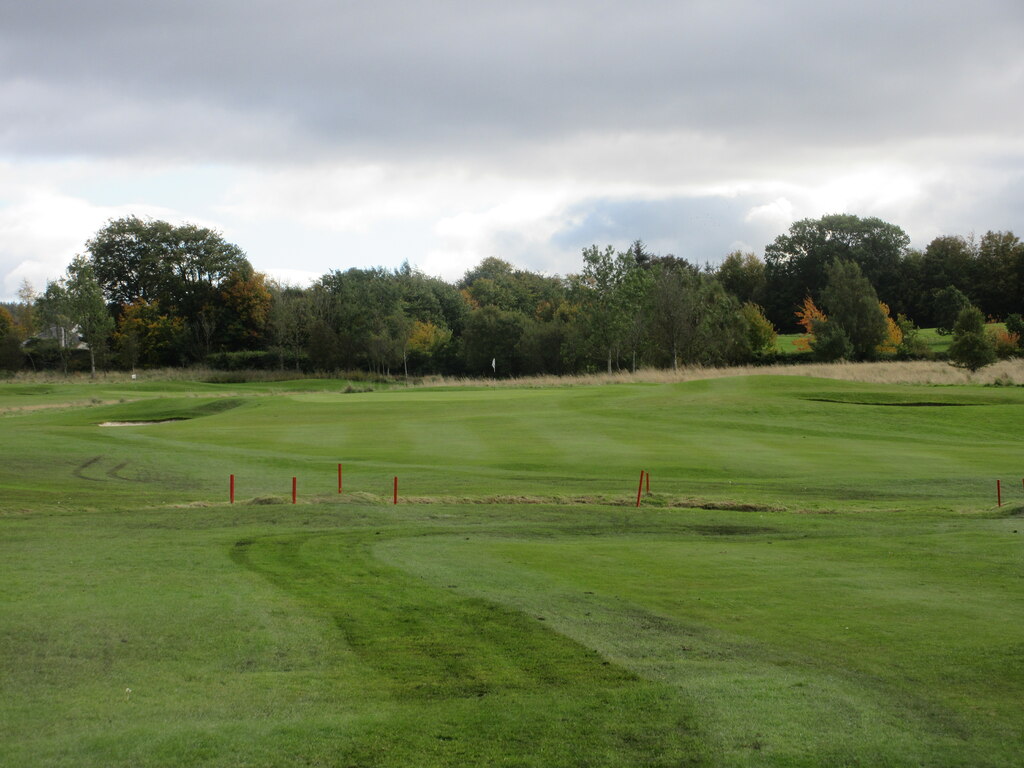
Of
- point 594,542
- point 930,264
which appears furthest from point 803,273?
point 594,542

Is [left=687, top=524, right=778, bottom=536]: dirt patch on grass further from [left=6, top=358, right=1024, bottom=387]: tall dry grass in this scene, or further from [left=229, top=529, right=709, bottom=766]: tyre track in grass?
[left=6, top=358, right=1024, bottom=387]: tall dry grass

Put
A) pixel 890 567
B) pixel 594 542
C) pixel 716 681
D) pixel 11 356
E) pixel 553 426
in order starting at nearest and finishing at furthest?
1. pixel 716 681
2. pixel 890 567
3. pixel 594 542
4. pixel 553 426
5. pixel 11 356

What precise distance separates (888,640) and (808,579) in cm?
264

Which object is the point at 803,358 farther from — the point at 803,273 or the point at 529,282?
the point at 529,282

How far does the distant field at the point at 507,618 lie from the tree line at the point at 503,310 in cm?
5451

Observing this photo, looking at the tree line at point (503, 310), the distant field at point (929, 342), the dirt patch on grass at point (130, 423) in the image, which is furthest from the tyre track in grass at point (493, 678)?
the distant field at point (929, 342)

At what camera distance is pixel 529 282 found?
12194cm

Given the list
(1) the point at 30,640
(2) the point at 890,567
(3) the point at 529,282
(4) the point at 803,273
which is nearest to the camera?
(1) the point at 30,640

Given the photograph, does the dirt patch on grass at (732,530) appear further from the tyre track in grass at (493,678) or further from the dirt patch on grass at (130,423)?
the dirt patch on grass at (130,423)

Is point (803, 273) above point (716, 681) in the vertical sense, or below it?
above

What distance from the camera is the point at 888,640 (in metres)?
7.92

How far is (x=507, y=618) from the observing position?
28.6 feet

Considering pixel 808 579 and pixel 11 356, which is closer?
pixel 808 579

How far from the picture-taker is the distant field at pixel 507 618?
5.86 meters
